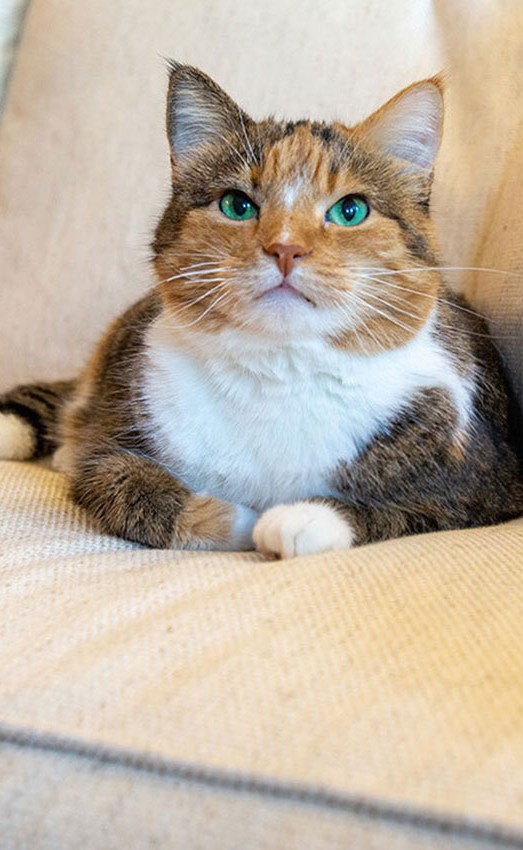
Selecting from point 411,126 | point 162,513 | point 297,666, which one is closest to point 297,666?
point 297,666

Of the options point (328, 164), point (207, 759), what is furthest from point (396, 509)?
point (207, 759)

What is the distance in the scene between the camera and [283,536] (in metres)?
1.07

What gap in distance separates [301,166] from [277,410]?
1.08 ft

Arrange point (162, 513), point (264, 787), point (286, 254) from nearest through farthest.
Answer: point (264, 787), point (286, 254), point (162, 513)

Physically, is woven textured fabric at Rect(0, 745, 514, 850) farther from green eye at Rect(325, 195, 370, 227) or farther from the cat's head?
green eye at Rect(325, 195, 370, 227)

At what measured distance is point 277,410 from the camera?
3.98 feet

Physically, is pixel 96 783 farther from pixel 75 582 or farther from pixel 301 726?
pixel 75 582

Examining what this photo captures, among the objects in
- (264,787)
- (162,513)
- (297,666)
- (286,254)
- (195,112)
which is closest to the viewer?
(264,787)

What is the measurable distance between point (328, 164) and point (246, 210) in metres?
0.13

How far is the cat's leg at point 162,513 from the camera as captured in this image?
1.15 meters

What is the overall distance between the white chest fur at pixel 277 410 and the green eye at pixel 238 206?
0.17 metres

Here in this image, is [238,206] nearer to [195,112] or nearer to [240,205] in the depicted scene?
[240,205]

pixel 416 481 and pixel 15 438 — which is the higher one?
pixel 416 481

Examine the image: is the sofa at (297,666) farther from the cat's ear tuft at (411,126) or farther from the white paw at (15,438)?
the cat's ear tuft at (411,126)
